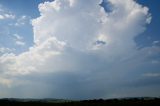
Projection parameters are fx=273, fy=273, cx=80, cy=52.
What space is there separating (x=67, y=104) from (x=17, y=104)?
30286 mm

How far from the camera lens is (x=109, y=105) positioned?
148375mm

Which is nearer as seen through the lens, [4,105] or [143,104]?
[143,104]

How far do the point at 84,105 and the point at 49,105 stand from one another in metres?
21.3

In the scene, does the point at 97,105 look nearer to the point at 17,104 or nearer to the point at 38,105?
the point at 38,105

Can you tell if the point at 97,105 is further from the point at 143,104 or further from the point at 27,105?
the point at 27,105

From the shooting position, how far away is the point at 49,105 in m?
156

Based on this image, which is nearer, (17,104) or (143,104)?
(143,104)

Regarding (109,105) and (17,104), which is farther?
(17,104)

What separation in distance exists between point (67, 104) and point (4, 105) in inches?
1395

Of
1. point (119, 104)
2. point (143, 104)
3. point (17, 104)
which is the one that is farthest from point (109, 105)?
point (17, 104)

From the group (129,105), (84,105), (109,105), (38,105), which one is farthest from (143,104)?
(38,105)

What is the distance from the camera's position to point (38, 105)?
154 metres

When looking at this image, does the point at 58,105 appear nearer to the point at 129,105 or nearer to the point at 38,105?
the point at 38,105

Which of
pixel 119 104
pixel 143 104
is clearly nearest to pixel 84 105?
pixel 119 104
